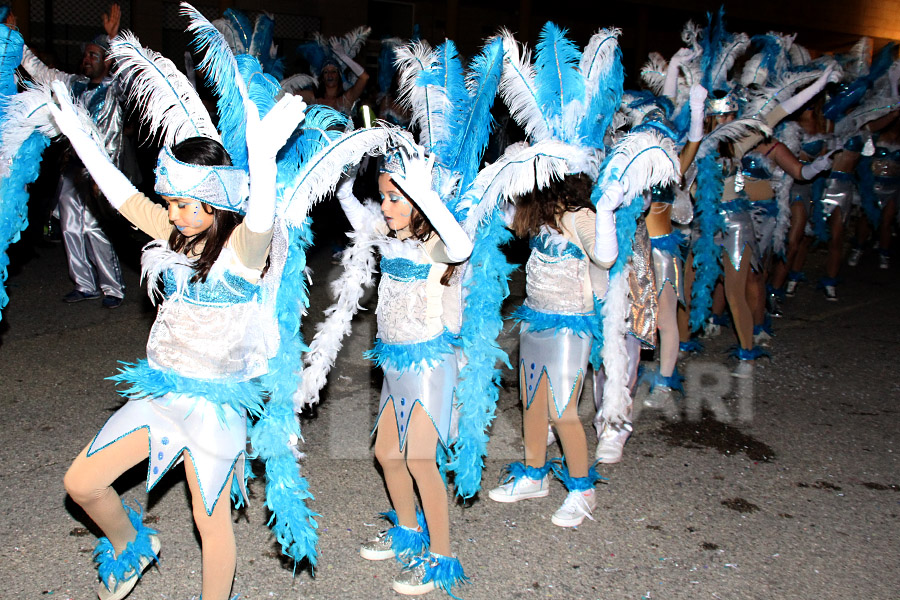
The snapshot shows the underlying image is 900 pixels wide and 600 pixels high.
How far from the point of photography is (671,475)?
13.5 ft

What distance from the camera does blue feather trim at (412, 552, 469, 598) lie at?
3010 millimetres

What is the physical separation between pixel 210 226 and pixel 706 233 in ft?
12.5

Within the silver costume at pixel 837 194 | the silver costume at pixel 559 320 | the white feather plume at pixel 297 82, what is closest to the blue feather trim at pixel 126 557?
the silver costume at pixel 559 320

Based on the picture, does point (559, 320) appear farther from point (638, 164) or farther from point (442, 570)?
point (442, 570)

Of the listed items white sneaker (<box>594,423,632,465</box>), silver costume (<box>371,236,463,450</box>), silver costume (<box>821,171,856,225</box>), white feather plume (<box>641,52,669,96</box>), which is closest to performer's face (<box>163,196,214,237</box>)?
silver costume (<box>371,236,463,450</box>)

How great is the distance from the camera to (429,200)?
267 centimetres

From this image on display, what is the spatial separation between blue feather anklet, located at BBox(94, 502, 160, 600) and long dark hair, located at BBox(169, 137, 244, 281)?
907 millimetres

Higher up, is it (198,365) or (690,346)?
(198,365)

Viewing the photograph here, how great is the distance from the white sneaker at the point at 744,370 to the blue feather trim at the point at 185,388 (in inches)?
158

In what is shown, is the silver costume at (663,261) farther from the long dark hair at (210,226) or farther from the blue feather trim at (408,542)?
the long dark hair at (210,226)

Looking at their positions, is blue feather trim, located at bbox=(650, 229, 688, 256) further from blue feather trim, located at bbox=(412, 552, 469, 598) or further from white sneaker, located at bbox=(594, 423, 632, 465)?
blue feather trim, located at bbox=(412, 552, 469, 598)

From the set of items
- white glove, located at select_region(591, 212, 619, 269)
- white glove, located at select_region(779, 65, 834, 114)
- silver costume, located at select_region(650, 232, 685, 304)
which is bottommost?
silver costume, located at select_region(650, 232, 685, 304)

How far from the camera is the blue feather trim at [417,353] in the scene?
3.02 metres

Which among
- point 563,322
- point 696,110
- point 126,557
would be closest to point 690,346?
point 696,110
